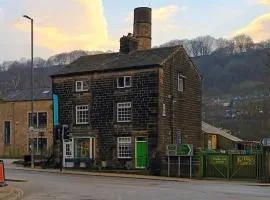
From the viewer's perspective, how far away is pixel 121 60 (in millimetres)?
49438

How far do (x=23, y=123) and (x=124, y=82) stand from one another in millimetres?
28816

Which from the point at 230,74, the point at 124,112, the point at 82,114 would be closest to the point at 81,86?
the point at 82,114

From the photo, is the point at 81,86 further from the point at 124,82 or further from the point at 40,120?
the point at 40,120

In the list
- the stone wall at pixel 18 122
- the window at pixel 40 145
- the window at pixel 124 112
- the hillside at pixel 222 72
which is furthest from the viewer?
the hillside at pixel 222 72

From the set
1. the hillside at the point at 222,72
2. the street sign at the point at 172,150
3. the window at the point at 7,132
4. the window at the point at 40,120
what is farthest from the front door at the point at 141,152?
the hillside at the point at 222,72

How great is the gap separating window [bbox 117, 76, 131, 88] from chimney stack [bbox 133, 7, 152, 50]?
22.6 feet

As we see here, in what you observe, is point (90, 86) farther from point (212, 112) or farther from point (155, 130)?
point (212, 112)

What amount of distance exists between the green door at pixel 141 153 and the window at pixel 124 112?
236cm

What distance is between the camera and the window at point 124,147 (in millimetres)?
46219

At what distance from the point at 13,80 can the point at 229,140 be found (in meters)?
62.4

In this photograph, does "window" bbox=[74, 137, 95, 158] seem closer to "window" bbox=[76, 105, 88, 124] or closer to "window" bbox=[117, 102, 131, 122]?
"window" bbox=[76, 105, 88, 124]

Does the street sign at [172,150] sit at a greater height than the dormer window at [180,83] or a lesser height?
lesser

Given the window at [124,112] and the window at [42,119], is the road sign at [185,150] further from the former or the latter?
the window at [42,119]

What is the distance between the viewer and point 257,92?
416ft
